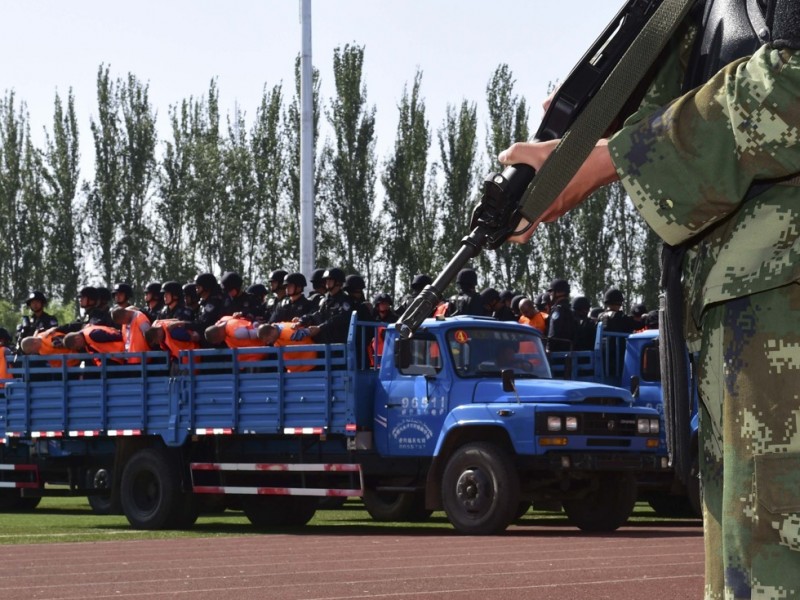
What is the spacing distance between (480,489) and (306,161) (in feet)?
50.8

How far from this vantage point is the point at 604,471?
15547 mm

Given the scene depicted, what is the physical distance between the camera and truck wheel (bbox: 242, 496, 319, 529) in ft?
56.3

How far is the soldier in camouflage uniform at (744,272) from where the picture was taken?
2.15 meters

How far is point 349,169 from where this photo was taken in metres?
48.8

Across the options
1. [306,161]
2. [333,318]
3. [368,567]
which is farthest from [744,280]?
[306,161]

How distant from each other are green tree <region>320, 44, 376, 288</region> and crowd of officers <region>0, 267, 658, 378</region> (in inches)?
1128

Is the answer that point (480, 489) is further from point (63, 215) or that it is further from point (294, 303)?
point (63, 215)

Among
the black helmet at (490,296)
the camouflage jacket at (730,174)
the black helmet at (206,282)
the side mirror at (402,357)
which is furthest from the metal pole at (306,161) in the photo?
the camouflage jacket at (730,174)

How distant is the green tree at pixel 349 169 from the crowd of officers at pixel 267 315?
28.6 meters

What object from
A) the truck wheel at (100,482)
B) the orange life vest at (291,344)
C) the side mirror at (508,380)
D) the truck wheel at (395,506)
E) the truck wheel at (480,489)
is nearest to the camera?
the truck wheel at (480,489)

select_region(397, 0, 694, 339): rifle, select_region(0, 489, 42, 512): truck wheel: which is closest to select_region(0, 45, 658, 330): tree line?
select_region(0, 489, 42, 512): truck wheel

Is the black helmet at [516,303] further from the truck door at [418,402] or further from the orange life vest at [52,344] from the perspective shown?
the orange life vest at [52,344]

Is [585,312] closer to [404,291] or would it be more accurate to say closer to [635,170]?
[635,170]

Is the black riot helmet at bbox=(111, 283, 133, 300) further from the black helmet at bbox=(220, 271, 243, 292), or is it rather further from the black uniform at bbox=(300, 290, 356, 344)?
the black uniform at bbox=(300, 290, 356, 344)
